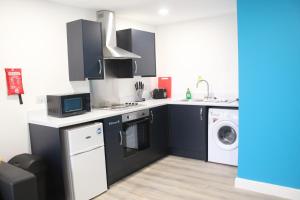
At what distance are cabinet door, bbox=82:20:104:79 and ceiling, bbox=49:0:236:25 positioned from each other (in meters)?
0.33

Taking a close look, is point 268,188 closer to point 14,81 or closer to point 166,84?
point 166,84

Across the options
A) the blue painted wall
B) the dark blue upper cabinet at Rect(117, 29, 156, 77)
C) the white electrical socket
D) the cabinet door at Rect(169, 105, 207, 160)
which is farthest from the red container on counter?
the white electrical socket

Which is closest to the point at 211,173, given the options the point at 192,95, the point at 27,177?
the point at 192,95

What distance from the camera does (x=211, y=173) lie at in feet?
10.3

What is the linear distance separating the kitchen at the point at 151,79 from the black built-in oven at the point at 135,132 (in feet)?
0.13

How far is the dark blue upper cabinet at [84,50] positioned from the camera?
2.82 meters

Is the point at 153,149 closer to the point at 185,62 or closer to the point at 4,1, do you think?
the point at 185,62

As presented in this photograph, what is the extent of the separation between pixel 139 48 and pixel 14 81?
183cm

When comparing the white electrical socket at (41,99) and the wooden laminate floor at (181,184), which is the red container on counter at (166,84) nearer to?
the wooden laminate floor at (181,184)

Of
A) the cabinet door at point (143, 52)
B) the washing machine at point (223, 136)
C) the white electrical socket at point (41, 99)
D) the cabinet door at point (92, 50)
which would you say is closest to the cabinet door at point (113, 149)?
the cabinet door at point (92, 50)

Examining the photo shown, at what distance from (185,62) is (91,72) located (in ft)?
6.54

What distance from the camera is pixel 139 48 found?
364 centimetres

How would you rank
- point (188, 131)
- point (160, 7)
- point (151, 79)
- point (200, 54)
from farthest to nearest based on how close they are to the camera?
point (151, 79) → point (200, 54) → point (188, 131) → point (160, 7)

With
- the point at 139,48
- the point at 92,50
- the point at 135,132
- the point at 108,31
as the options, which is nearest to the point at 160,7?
the point at 139,48
